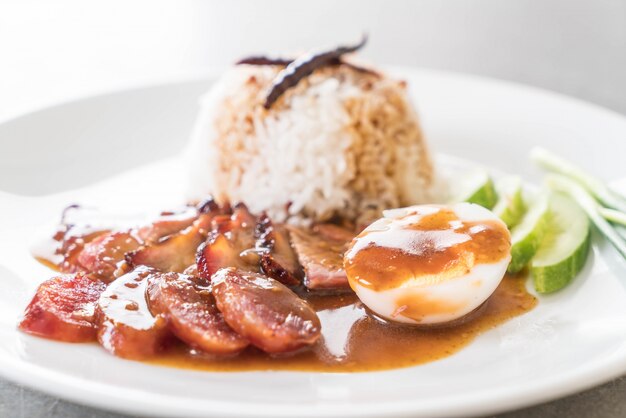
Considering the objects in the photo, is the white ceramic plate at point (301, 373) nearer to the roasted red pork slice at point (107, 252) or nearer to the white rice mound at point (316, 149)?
the roasted red pork slice at point (107, 252)

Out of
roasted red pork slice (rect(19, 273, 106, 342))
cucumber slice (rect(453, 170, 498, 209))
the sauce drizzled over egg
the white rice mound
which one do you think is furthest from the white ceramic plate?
cucumber slice (rect(453, 170, 498, 209))

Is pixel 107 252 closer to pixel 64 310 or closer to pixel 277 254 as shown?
pixel 64 310

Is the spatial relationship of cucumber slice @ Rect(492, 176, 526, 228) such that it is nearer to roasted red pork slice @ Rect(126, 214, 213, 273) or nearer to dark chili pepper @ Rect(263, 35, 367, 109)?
dark chili pepper @ Rect(263, 35, 367, 109)

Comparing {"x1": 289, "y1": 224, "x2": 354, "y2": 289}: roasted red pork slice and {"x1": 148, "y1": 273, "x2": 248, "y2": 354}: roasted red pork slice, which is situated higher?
{"x1": 148, "y1": 273, "x2": 248, "y2": 354}: roasted red pork slice

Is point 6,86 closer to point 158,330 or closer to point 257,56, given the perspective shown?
point 257,56

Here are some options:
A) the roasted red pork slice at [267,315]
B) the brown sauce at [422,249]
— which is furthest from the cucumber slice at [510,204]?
the roasted red pork slice at [267,315]

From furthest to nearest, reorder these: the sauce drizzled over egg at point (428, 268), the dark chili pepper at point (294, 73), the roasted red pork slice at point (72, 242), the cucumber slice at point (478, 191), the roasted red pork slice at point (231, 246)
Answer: the dark chili pepper at point (294, 73), the cucumber slice at point (478, 191), the roasted red pork slice at point (72, 242), the roasted red pork slice at point (231, 246), the sauce drizzled over egg at point (428, 268)

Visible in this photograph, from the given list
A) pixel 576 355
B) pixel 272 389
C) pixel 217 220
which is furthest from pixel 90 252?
pixel 576 355

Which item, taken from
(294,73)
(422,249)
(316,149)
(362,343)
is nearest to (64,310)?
(362,343)
